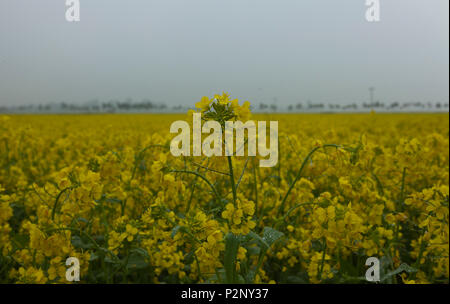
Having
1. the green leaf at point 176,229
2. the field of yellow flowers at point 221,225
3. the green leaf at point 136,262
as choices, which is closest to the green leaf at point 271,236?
the field of yellow flowers at point 221,225

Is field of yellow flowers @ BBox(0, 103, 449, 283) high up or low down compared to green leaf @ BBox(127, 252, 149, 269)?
up

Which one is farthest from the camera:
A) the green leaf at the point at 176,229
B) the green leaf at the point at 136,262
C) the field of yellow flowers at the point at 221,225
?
the green leaf at the point at 136,262

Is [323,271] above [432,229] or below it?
below

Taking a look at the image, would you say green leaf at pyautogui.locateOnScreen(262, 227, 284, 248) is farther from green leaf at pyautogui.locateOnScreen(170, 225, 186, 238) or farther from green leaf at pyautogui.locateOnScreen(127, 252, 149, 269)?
green leaf at pyautogui.locateOnScreen(127, 252, 149, 269)

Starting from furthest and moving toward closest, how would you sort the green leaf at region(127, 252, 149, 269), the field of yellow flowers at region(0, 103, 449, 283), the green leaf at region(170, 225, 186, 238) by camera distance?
the green leaf at region(127, 252, 149, 269) < the field of yellow flowers at region(0, 103, 449, 283) < the green leaf at region(170, 225, 186, 238)

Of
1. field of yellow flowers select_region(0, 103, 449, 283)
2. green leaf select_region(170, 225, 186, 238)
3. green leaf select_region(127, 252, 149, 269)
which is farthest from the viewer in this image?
green leaf select_region(127, 252, 149, 269)

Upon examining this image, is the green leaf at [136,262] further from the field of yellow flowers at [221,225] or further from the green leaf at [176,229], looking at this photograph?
the green leaf at [176,229]

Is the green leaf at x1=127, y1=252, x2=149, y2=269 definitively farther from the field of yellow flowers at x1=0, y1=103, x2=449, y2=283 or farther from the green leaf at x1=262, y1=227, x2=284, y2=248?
the green leaf at x1=262, y1=227, x2=284, y2=248

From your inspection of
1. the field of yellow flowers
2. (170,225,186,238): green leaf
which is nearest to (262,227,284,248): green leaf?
the field of yellow flowers

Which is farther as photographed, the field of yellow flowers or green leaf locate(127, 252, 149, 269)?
green leaf locate(127, 252, 149, 269)

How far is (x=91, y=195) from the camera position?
64.4 inches

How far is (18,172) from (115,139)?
73.5 inches
